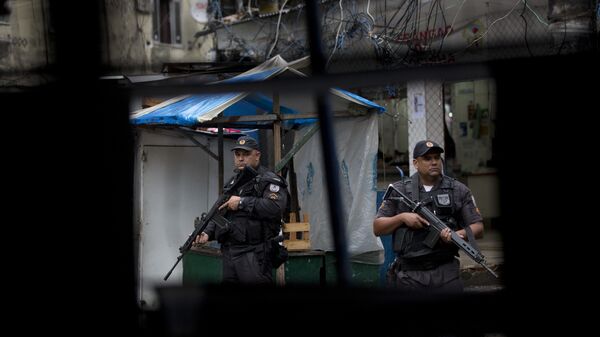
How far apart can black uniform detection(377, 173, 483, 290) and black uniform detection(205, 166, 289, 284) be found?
1.36 meters

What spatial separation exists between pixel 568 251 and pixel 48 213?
0.86 m

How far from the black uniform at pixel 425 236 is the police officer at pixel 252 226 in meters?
1.36

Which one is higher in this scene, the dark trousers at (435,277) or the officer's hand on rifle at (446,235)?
the officer's hand on rifle at (446,235)

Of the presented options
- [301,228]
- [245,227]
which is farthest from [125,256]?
[301,228]

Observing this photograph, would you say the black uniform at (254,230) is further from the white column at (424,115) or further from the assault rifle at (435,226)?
the white column at (424,115)

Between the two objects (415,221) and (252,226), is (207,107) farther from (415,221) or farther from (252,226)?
(415,221)

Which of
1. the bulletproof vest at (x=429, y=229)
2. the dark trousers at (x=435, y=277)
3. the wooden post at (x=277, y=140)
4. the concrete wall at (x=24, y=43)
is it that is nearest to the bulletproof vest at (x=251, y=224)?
the wooden post at (x=277, y=140)

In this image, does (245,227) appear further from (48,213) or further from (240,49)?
(48,213)

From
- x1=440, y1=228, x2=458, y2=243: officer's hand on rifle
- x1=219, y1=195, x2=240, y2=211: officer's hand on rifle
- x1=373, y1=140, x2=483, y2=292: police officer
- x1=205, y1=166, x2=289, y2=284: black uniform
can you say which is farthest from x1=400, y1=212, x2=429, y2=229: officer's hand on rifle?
x1=219, y1=195, x2=240, y2=211: officer's hand on rifle

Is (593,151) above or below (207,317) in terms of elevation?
above

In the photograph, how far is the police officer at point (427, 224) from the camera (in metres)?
4.80

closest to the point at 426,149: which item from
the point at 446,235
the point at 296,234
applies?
the point at 446,235

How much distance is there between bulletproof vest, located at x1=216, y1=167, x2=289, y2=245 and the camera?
6.17m

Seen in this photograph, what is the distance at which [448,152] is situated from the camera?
1109 centimetres
